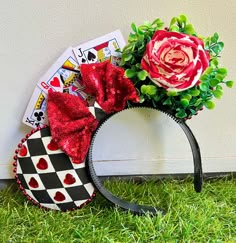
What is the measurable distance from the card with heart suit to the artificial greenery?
11 cm

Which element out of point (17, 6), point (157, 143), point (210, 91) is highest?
point (17, 6)

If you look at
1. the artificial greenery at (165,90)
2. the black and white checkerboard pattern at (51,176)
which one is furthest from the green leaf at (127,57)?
the black and white checkerboard pattern at (51,176)

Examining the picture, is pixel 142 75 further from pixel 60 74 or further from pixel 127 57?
pixel 60 74

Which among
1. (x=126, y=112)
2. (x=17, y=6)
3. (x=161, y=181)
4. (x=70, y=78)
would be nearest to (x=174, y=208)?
(x=161, y=181)

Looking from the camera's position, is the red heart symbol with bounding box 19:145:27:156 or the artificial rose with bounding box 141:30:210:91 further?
the red heart symbol with bounding box 19:145:27:156

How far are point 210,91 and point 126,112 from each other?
7.7 inches

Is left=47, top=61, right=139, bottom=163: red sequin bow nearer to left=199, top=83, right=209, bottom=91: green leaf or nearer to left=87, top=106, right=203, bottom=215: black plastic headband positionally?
left=87, top=106, right=203, bottom=215: black plastic headband

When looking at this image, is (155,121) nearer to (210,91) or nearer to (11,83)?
(210,91)

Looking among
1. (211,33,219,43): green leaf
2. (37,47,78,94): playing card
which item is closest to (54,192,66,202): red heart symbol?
(37,47,78,94): playing card

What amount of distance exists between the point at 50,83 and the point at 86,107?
0.10 meters

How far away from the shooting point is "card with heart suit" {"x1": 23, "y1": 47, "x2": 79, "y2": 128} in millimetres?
848

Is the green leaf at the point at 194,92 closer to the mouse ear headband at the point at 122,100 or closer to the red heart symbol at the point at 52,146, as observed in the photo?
the mouse ear headband at the point at 122,100

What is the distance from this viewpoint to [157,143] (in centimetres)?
93

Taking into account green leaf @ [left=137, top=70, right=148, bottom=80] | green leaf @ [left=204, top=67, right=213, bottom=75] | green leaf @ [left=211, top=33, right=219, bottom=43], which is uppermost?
green leaf @ [left=211, top=33, right=219, bottom=43]
